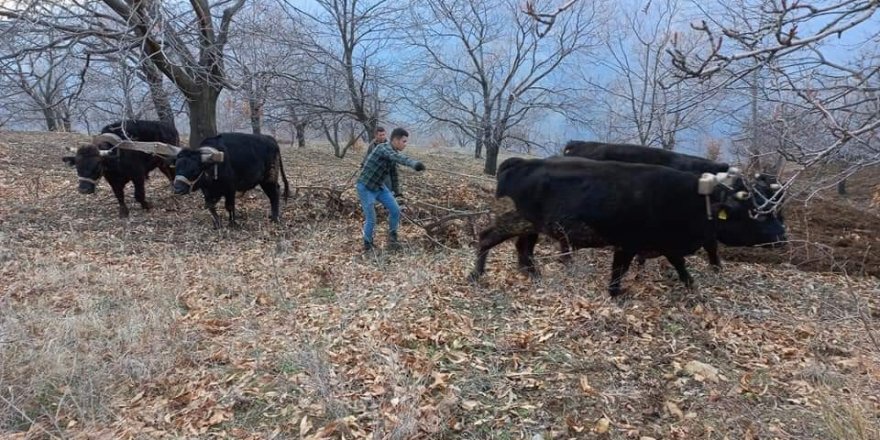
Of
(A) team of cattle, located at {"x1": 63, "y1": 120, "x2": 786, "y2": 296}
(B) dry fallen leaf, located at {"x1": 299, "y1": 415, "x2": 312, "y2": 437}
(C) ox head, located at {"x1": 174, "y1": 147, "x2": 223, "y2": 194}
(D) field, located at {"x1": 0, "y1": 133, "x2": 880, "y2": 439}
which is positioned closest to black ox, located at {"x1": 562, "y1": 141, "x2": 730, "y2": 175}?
(D) field, located at {"x1": 0, "y1": 133, "x2": 880, "y2": 439}

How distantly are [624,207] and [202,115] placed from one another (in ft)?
37.2

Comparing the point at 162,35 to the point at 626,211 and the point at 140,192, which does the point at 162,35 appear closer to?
the point at 140,192

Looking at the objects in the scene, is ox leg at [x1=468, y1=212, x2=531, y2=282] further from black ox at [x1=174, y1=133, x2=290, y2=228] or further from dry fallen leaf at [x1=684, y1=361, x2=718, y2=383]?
black ox at [x1=174, y1=133, x2=290, y2=228]

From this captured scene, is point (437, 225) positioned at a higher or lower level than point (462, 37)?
lower

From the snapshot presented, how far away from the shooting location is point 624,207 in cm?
618

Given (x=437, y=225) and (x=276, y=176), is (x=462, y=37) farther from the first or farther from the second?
(x=437, y=225)

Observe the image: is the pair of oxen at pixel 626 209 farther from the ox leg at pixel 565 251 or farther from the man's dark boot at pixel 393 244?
the man's dark boot at pixel 393 244

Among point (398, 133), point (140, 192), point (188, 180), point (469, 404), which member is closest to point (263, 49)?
point (140, 192)

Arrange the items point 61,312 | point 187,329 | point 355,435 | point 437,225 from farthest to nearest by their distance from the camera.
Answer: point 437,225, point 61,312, point 187,329, point 355,435

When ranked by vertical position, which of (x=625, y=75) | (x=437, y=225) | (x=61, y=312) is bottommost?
(x=61, y=312)

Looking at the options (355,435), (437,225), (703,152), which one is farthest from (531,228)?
(703,152)

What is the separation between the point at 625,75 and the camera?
19.7m

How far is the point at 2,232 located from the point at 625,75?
1786cm

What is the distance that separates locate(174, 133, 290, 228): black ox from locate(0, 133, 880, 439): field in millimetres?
1174
